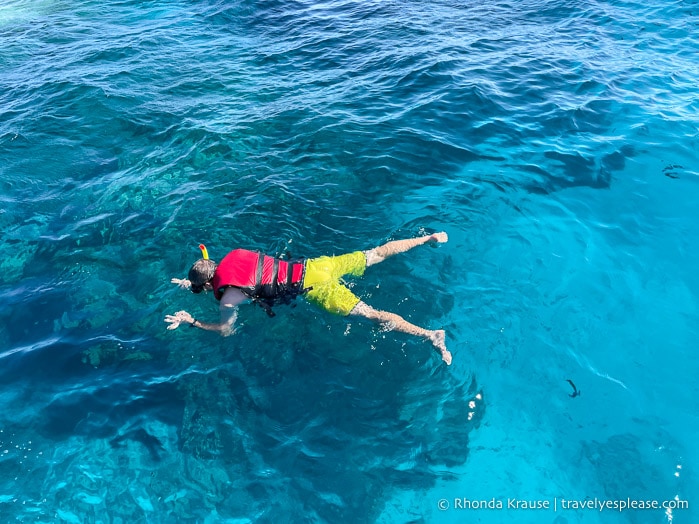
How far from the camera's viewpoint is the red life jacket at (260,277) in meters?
6.80

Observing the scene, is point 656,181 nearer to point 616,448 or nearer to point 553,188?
point 553,188

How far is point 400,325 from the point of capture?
24.2ft

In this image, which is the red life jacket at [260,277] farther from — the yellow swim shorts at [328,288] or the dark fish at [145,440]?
the dark fish at [145,440]

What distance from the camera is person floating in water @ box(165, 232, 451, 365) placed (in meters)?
6.80

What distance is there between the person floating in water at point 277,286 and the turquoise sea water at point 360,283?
1.54ft

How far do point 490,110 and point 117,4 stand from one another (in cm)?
A: 1896

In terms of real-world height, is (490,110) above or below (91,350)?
above

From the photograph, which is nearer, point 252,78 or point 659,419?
point 659,419

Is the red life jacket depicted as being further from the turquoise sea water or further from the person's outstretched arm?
the turquoise sea water

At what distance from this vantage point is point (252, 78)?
14.9 m

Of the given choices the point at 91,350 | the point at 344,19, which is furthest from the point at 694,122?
the point at 91,350

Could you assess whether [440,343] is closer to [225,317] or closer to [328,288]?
[328,288]

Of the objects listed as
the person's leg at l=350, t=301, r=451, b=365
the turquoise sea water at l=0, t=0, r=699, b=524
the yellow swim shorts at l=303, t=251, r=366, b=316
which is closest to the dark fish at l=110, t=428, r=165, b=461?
the turquoise sea water at l=0, t=0, r=699, b=524

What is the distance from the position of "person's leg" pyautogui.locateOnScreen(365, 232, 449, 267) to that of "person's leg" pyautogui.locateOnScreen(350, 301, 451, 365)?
1116 millimetres
